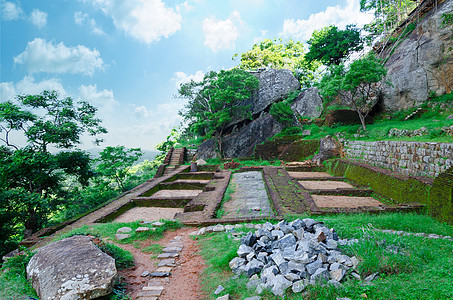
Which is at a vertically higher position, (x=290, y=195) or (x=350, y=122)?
(x=350, y=122)

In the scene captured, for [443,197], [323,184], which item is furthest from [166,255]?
[323,184]

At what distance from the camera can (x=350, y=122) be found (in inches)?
550

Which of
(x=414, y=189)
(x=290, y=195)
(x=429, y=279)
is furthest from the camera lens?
(x=290, y=195)

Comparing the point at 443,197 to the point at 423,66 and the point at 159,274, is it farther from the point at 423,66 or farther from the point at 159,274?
the point at 423,66

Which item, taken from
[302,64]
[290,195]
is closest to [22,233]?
[290,195]

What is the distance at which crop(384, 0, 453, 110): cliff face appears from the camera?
10.3 meters

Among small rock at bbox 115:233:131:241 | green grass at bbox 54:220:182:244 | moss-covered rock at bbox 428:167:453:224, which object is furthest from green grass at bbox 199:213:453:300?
small rock at bbox 115:233:131:241

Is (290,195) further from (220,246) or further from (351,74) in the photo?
(351,74)

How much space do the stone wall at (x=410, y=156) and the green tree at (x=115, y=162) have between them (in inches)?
500

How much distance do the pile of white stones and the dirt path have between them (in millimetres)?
629

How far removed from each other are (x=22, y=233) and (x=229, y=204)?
28.4 feet

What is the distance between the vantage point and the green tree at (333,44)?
764 inches

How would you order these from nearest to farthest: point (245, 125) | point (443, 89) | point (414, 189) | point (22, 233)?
point (414, 189) < point (22, 233) < point (443, 89) < point (245, 125)

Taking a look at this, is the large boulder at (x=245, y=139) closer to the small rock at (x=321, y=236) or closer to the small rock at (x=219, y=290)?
the small rock at (x=321, y=236)
